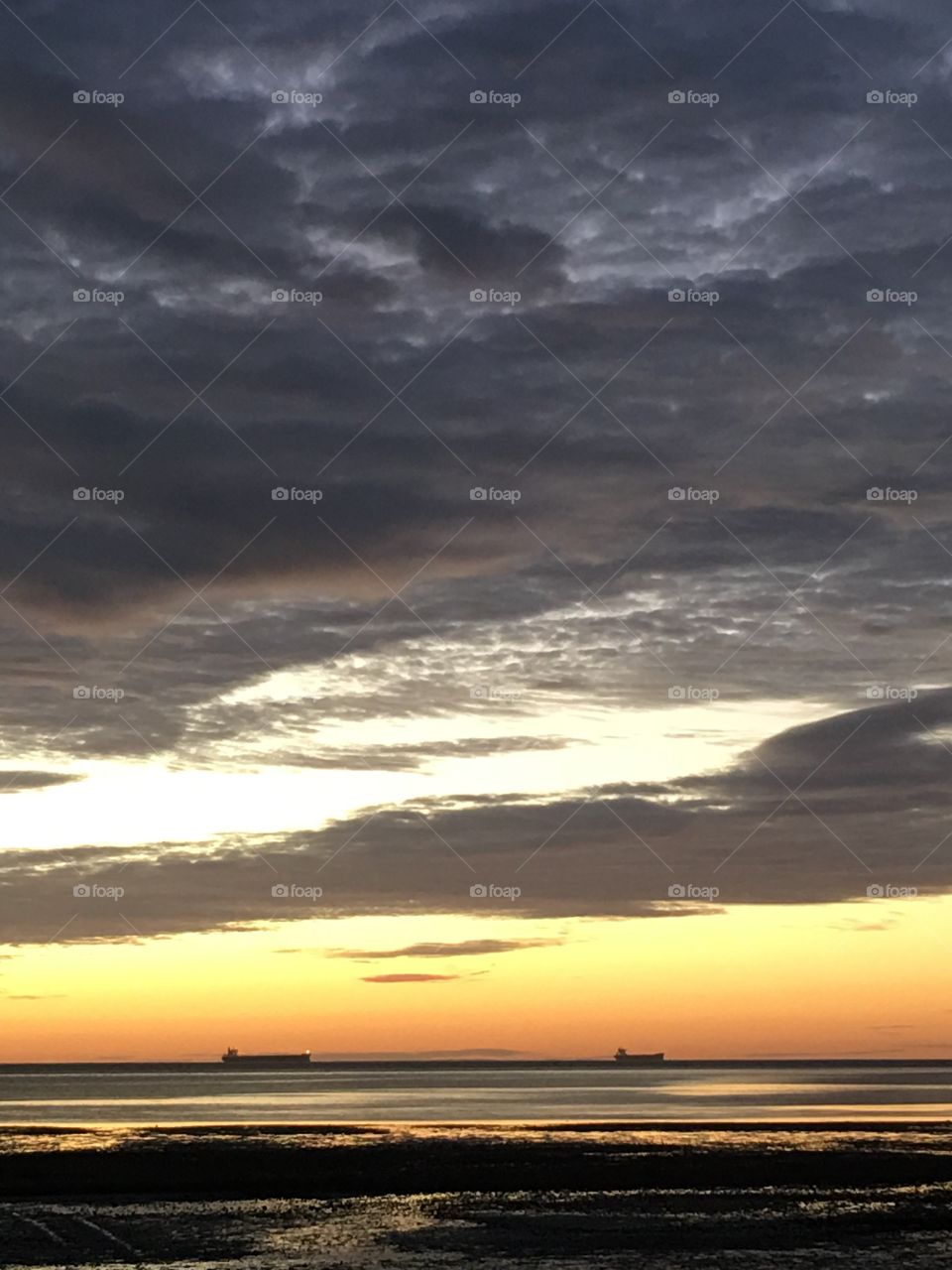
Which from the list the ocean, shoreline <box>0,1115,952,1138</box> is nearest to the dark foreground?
the ocean

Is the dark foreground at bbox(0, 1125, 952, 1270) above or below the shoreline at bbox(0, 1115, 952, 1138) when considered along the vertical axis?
above

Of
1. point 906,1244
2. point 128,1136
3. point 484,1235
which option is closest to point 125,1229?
point 484,1235

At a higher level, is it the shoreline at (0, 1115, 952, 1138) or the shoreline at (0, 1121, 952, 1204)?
the shoreline at (0, 1121, 952, 1204)

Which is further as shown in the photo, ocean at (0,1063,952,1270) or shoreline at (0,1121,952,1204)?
shoreline at (0,1121,952,1204)

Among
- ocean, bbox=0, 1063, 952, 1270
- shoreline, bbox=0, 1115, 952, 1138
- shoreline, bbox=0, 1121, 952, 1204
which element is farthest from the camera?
shoreline, bbox=0, 1115, 952, 1138

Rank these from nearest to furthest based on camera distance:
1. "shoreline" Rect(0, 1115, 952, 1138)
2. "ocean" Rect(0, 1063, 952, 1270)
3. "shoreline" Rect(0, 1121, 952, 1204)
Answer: "ocean" Rect(0, 1063, 952, 1270) → "shoreline" Rect(0, 1121, 952, 1204) → "shoreline" Rect(0, 1115, 952, 1138)

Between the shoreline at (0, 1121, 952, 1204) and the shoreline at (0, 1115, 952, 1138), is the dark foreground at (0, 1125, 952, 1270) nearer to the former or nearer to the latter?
the shoreline at (0, 1121, 952, 1204)

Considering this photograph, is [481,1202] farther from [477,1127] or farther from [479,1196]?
[477,1127]

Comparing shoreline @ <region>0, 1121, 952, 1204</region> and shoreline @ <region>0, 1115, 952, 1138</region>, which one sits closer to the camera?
shoreline @ <region>0, 1121, 952, 1204</region>

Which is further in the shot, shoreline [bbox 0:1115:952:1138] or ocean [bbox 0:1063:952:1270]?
shoreline [bbox 0:1115:952:1138]

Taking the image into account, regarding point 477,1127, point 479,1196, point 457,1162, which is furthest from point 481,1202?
point 477,1127

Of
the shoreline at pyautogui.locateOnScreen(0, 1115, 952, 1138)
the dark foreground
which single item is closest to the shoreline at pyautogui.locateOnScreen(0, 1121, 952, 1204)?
the dark foreground

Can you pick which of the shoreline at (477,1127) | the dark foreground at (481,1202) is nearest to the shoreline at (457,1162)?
the dark foreground at (481,1202)

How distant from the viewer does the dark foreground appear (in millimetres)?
35312
